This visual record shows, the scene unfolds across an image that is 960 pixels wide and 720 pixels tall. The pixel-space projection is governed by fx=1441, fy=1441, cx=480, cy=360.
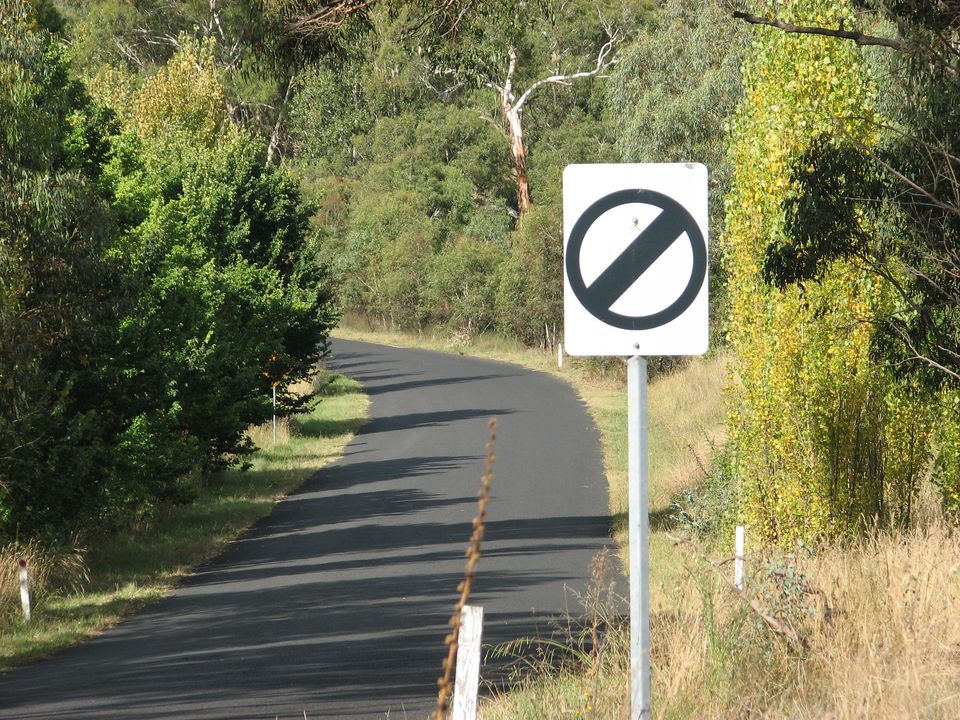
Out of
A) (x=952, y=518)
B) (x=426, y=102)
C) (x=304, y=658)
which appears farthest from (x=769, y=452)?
(x=426, y=102)

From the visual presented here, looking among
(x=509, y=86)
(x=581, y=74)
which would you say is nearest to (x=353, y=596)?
(x=581, y=74)

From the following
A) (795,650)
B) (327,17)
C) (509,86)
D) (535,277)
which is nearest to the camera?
(795,650)

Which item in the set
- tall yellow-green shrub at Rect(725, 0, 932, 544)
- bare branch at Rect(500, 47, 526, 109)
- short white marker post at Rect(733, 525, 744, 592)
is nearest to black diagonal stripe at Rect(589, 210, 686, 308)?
short white marker post at Rect(733, 525, 744, 592)

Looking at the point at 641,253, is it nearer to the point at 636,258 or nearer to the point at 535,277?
the point at 636,258

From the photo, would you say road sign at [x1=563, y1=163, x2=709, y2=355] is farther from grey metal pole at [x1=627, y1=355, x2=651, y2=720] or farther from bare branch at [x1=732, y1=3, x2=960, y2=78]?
bare branch at [x1=732, y1=3, x2=960, y2=78]

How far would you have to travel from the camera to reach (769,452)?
13.3m

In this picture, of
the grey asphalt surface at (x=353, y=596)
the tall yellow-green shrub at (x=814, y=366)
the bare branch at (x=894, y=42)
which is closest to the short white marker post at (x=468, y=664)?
the grey asphalt surface at (x=353, y=596)

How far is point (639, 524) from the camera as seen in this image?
15.8 feet

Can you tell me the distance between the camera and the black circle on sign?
5035mm

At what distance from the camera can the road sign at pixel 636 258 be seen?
502cm

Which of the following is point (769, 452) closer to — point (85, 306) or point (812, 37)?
point (812, 37)

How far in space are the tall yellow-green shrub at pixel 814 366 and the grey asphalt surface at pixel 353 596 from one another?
2463mm

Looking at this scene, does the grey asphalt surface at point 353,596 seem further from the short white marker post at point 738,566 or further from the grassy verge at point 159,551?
the short white marker post at point 738,566

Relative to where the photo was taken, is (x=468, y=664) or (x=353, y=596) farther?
(x=353, y=596)
